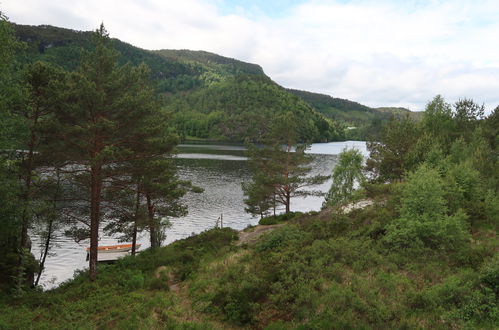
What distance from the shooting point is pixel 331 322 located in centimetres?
1012

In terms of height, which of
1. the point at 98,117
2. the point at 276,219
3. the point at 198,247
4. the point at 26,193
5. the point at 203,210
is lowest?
the point at 203,210

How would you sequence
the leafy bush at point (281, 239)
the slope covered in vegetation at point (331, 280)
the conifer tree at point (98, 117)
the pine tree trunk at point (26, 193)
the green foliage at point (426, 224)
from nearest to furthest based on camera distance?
1. the slope covered in vegetation at point (331, 280)
2. the green foliage at point (426, 224)
3. the conifer tree at point (98, 117)
4. the pine tree trunk at point (26, 193)
5. the leafy bush at point (281, 239)

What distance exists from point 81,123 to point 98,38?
4.76m

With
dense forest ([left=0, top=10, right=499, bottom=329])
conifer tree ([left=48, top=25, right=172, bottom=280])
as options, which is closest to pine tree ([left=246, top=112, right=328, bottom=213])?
dense forest ([left=0, top=10, right=499, bottom=329])

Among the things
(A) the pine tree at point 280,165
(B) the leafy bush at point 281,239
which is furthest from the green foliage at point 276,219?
(B) the leafy bush at point 281,239

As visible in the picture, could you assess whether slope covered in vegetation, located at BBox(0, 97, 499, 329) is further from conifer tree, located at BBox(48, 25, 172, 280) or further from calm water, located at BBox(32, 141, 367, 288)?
calm water, located at BBox(32, 141, 367, 288)

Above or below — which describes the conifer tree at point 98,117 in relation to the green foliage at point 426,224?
above

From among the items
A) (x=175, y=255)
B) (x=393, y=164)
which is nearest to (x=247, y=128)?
(x=393, y=164)

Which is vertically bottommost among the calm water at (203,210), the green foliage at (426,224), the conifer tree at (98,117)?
the calm water at (203,210)

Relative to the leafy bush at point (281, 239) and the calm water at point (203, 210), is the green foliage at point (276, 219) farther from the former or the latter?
the calm water at point (203, 210)

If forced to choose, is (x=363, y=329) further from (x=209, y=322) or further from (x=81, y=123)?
(x=81, y=123)

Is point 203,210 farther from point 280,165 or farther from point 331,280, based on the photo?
point 331,280

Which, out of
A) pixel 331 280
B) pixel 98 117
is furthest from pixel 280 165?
pixel 331 280

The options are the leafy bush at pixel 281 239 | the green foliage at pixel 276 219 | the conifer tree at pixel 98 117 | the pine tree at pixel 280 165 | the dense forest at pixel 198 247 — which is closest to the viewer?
the dense forest at pixel 198 247
